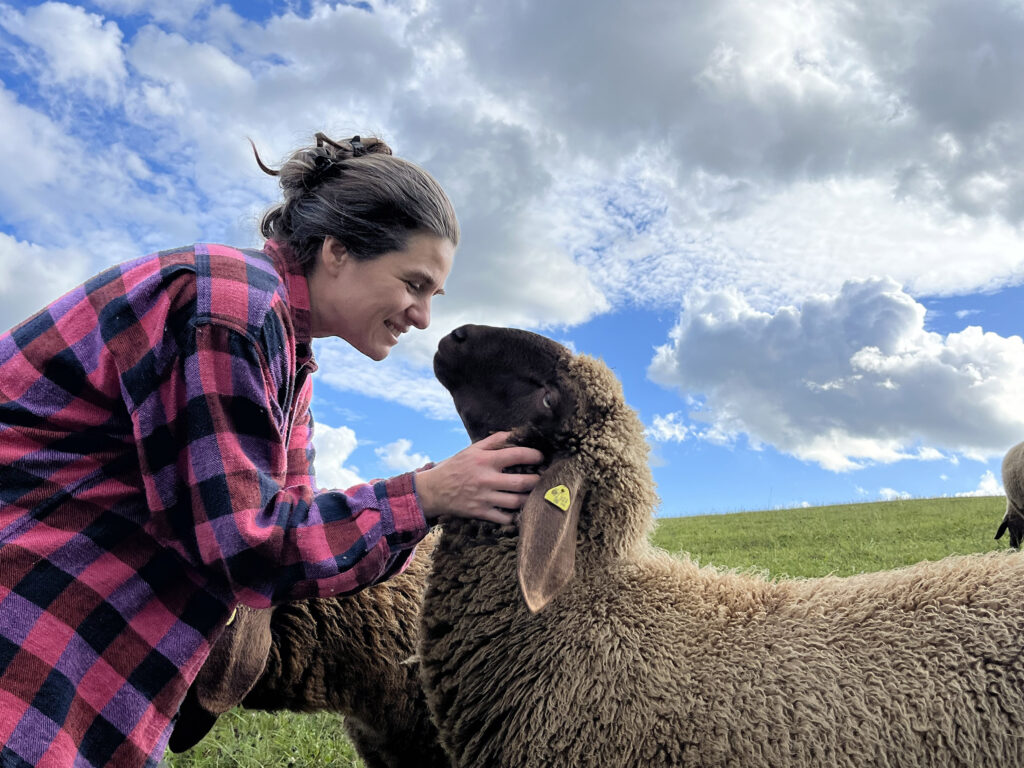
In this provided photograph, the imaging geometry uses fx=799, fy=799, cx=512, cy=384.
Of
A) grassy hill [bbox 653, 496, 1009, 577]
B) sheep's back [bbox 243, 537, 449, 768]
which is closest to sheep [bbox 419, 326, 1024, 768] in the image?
sheep's back [bbox 243, 537, 449, 768]

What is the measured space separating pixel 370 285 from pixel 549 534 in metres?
1.08

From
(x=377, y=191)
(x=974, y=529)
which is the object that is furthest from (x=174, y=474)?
(x=974, y=529)

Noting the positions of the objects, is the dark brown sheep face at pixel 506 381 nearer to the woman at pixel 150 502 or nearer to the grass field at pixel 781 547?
the woman at pixel 150 502

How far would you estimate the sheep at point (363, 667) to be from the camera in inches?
153

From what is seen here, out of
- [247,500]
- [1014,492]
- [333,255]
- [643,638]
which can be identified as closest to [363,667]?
[643,638]

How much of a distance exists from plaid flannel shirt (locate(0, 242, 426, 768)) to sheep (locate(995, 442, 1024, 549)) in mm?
18386

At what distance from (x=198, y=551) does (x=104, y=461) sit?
0.39m

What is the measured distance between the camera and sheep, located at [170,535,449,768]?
153 inches

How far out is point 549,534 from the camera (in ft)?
8.62

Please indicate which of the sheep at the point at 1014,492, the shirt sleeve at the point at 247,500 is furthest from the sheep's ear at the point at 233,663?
the sheep at the point at 1014,492

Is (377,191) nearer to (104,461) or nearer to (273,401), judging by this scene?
(273,401)

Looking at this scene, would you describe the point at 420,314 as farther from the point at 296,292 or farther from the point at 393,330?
the point at 296,292

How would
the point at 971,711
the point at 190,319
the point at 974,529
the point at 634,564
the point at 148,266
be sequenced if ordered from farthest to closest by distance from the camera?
the point at 974,529 < the point at 634,564 < the point at 971,711 < the point at 148,266 < the point at 190,319

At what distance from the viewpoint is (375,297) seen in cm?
287
